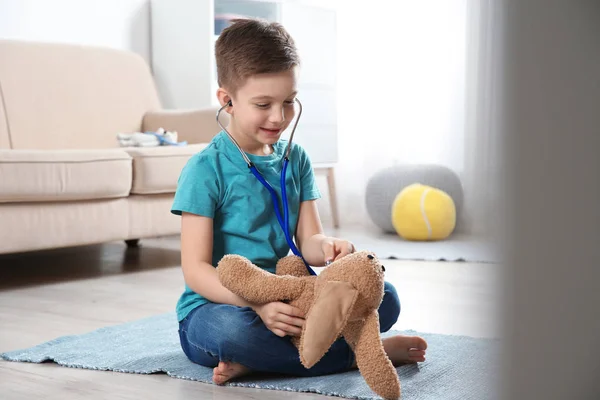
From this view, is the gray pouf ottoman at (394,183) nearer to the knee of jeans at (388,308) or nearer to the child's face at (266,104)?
the knee of jeans at (388,308)

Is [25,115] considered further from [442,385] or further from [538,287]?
[538,287]

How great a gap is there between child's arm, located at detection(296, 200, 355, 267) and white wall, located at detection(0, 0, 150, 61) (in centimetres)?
232

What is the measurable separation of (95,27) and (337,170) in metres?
1.37

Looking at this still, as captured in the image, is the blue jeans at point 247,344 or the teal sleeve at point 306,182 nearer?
the blue jeans at point 247,344

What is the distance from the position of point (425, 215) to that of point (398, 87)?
752 mm

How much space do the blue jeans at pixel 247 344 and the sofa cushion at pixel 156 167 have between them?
1343 mm

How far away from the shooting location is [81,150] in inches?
96.6

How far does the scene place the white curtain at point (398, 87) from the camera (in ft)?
11.8

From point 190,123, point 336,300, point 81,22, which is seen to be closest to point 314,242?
point 336,300

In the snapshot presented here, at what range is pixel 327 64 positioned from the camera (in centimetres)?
402

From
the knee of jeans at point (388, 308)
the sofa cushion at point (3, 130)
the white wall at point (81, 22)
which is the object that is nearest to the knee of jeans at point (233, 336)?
the knee of jeans at point (388, 308)

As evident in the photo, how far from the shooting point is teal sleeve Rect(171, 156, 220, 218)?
1279mm

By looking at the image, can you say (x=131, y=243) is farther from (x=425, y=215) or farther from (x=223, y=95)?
(x=223, y=95)

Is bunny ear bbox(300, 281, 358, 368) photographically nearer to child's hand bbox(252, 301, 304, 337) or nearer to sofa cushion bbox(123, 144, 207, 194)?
child's hand bbox(252, 301, 304, 337)
